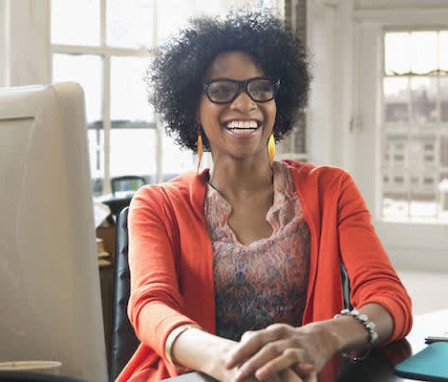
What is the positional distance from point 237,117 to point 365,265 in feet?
1.35

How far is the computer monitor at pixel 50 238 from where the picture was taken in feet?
2.33

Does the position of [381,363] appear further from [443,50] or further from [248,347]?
[443,50]

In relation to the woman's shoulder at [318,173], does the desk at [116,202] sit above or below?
below

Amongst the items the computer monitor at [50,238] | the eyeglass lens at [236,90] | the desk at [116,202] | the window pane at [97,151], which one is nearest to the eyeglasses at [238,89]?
the eyeglass lens at [236,90]

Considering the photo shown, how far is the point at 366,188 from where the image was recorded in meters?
5.25

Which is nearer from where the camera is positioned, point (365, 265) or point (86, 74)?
point (365, 265)

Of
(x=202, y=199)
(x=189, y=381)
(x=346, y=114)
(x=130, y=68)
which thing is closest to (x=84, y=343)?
(x=189, y=381)

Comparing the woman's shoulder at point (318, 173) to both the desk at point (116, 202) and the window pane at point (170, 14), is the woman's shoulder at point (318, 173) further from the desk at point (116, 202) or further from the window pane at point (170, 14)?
the window pane at point (170, 14)

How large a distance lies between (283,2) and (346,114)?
3.48 ft

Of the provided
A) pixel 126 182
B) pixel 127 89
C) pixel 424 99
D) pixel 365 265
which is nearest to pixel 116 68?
pixel 127 89

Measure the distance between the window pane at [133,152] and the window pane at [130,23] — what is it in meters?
0.37

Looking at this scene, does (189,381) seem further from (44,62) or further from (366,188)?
(366,188)

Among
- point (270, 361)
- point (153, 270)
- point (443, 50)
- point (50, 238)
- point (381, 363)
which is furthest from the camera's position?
point (443, 50)

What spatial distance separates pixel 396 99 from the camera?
5.23m
